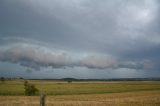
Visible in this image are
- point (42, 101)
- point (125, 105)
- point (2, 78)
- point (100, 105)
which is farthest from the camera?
point (2, 78)

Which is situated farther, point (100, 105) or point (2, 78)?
point (2, 78)

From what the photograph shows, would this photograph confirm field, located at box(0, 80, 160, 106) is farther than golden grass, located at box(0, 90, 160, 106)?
Yes

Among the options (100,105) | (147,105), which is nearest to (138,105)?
(147,105)

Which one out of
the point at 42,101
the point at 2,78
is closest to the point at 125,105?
the point at 42,101

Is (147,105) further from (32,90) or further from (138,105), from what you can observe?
(32,90)

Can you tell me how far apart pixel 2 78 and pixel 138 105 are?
180259mm

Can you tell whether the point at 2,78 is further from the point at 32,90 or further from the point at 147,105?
the point at 147,105

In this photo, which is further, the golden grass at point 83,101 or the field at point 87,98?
the field at point 87,98

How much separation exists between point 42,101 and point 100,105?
546 inches

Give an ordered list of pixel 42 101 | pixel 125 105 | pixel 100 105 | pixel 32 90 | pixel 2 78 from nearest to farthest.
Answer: pixel 42 101, pixel 100 105, pixel 125 105, pixel 32 90, pixel 2 78

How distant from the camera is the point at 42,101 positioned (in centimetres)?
1248

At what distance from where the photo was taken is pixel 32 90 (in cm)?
7356

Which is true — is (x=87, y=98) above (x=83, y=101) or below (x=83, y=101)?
below

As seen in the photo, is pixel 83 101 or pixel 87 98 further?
pixel 87 98
